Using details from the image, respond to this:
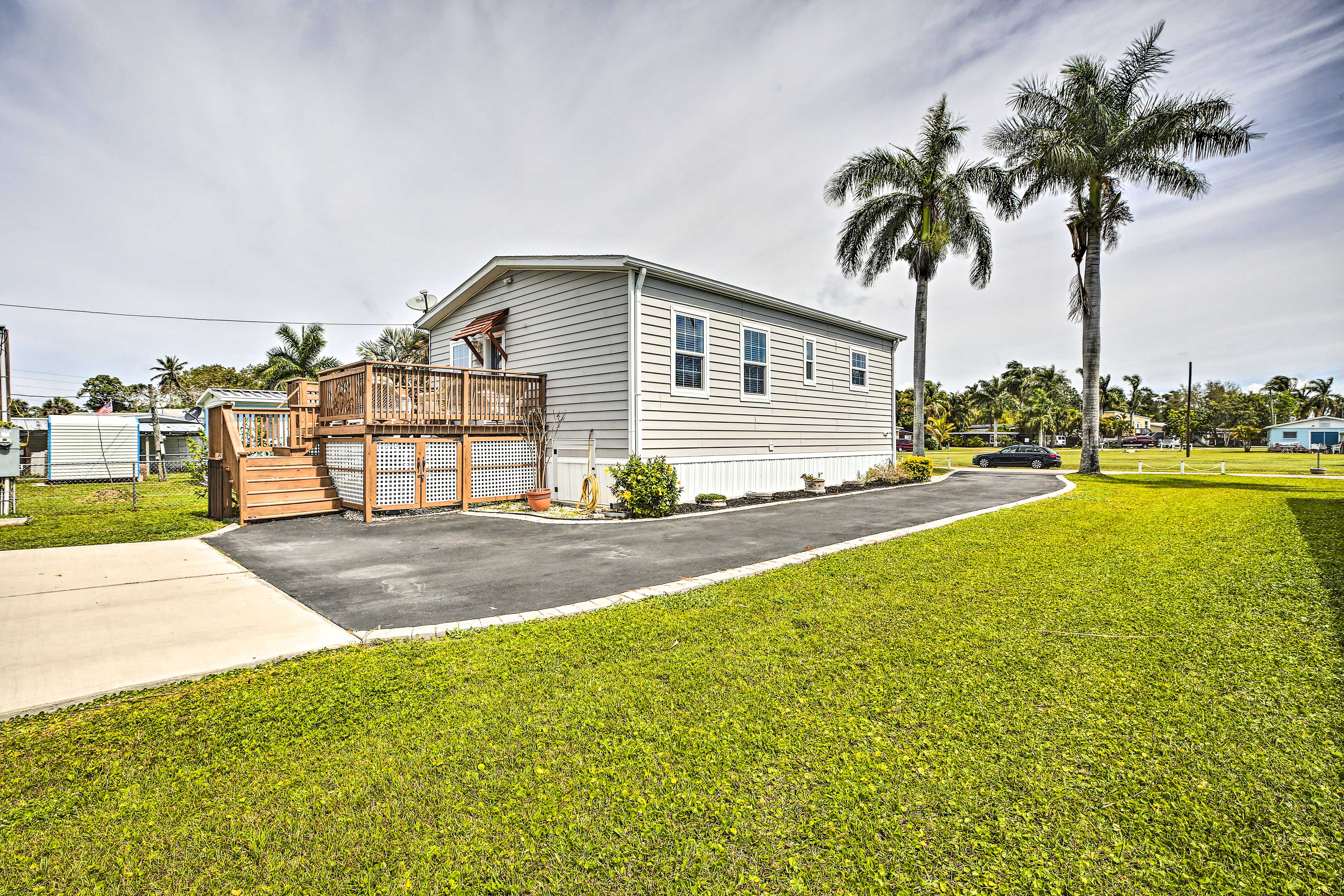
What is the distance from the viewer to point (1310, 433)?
187 ft

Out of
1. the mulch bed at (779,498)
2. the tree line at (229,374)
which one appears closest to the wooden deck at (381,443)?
the mulch bed at (779,498)

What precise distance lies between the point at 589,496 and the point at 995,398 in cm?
6788

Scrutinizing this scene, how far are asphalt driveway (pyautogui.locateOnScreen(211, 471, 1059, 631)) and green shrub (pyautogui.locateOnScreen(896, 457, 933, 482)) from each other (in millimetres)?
7292

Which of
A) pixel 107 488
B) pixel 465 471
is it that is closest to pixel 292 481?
pixel 465 471

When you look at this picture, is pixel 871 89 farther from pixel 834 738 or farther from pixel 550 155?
pixel 834 738

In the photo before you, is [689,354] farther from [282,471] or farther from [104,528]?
[104,528]

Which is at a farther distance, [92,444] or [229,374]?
[229,374]

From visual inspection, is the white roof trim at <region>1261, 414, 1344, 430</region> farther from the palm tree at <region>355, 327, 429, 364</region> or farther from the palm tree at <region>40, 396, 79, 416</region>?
the palm tree at <region>40, 396, 79, 416</region>

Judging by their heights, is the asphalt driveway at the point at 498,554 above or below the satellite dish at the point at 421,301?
below

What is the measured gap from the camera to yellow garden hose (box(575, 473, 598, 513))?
1083cm

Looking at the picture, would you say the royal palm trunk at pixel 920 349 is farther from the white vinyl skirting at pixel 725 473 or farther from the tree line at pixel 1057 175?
the white vinyl skirting at pixel 725 473

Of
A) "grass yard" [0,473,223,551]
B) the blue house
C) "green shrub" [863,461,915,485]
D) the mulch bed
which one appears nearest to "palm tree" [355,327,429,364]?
"grass yard" [0,473,223,551]

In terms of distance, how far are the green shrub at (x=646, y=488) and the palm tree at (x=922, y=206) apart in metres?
13.9

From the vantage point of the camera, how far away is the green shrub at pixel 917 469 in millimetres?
18609
